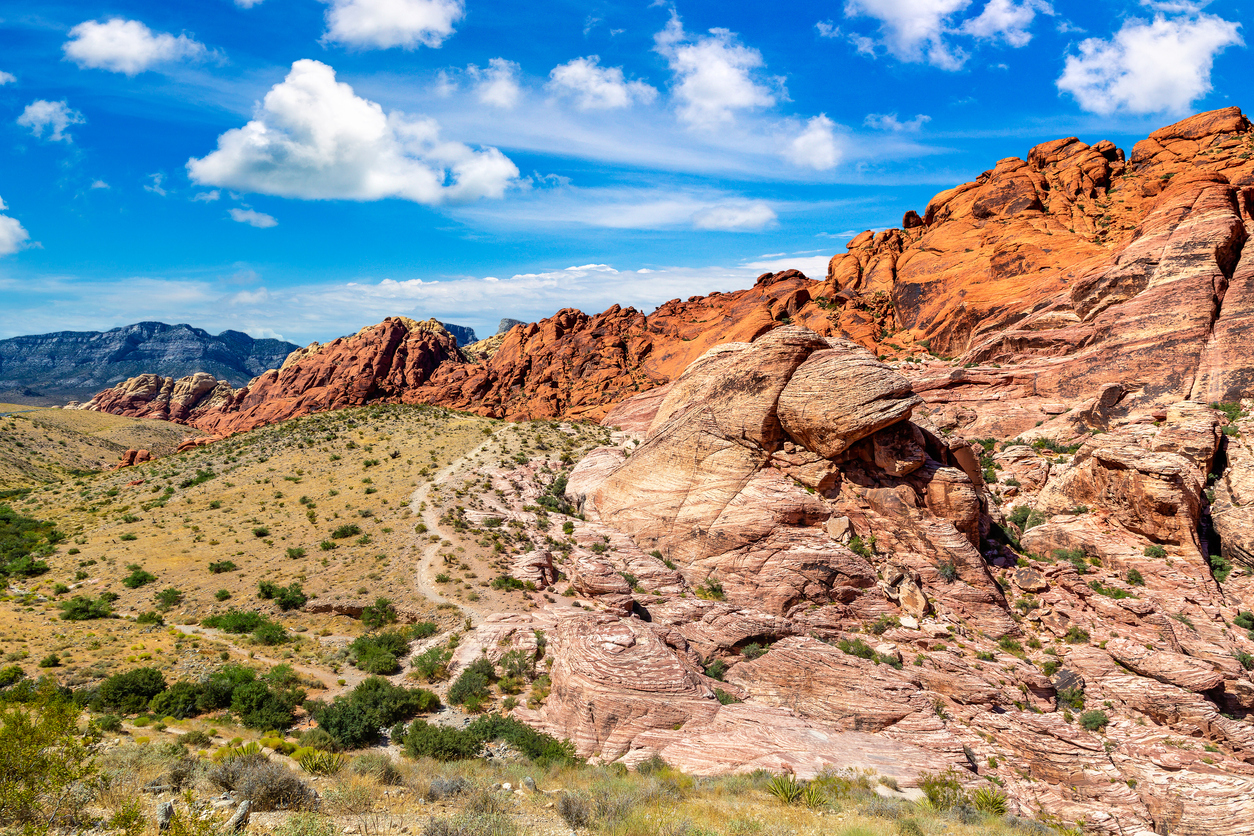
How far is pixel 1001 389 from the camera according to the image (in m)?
39.2

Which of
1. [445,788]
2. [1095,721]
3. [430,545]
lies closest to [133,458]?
[430,545]

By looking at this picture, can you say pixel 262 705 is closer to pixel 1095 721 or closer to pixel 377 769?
pixel 377 769

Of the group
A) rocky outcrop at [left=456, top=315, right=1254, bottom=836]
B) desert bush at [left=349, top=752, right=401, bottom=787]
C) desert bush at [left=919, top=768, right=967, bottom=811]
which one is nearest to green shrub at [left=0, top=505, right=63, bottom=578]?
rocky outcrop at [left=456, top=315, right=1254, bottom=836]

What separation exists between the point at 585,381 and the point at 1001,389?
49449 mm

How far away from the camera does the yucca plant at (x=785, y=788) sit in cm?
1433

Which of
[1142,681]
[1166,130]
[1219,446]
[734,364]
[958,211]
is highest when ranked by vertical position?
[1166,130]

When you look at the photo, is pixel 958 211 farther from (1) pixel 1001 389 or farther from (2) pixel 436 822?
(2) pixel 436 822

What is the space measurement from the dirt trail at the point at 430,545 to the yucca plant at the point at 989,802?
66.7ft

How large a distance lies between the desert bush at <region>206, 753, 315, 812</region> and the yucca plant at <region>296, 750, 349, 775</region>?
8.35ft

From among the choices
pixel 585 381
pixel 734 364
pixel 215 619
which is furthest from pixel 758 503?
pixel 585 381

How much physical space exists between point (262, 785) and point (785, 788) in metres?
Result: 12.5

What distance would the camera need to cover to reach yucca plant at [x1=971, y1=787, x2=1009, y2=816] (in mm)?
16250

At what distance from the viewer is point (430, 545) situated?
108ft

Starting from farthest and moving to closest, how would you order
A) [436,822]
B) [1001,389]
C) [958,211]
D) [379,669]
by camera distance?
[958,211]
[1001,389]
[379,669]
[436,822]
